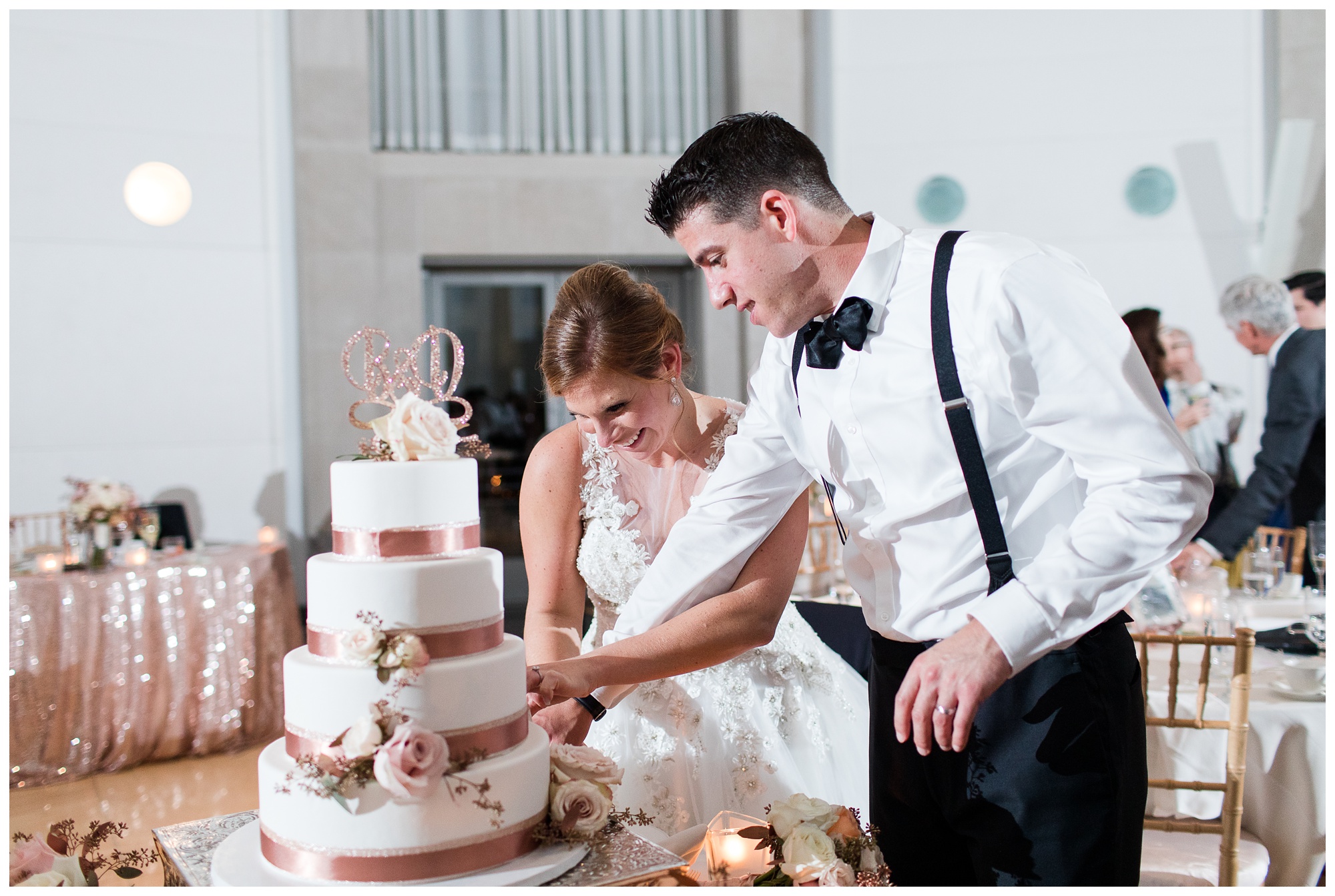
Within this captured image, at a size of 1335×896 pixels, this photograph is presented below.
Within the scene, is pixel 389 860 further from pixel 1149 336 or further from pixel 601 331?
pixel 1149 336

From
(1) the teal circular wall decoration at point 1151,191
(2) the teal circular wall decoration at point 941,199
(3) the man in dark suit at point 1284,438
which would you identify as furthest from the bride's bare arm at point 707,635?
(1) the teal circular wall decoration at point 1151,191

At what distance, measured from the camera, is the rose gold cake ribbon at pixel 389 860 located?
120 centimetres

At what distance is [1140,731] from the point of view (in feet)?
4.90

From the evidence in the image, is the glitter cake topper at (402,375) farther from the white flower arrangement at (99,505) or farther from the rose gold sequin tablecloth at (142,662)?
the white flower arrangement at (99,505)

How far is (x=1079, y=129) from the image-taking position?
7.18 m

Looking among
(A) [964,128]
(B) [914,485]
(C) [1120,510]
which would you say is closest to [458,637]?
(B) [914,485]

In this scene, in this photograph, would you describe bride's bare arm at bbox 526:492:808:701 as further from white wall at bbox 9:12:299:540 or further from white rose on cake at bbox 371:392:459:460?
white wall at bbox 9:12:299:540

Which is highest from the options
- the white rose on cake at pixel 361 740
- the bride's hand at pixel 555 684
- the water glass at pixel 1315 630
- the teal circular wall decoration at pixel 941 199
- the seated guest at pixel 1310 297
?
the teal circular wall decoration at pixel 941 199

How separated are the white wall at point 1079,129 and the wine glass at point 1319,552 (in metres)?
3.70

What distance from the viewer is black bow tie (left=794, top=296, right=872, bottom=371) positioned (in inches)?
58.8

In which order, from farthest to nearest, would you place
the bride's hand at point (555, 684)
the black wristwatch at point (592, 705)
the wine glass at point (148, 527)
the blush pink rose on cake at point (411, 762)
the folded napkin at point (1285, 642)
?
the wine glass at point (148, 527)
the folded napkin at point (1285, 642)
the black wristwatch at point (592, 705)
the bride's hand at point (555, 684)
the blush pink rose on cake at point (411, 762)

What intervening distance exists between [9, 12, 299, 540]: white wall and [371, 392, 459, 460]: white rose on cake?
574 cm

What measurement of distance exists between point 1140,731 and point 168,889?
4.53 ft

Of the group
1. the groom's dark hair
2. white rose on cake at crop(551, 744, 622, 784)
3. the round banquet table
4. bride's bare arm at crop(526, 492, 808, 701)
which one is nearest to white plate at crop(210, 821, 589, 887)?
white rose on cake at crop(551, 744, 622, 784)
